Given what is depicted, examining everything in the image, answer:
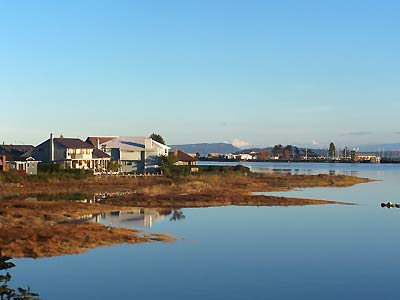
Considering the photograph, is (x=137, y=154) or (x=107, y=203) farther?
(x=137, y=154)

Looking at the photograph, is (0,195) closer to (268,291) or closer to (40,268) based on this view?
(40,268)

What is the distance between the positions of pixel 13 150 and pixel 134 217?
133ft

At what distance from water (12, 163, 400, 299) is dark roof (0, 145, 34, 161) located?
3825 cm

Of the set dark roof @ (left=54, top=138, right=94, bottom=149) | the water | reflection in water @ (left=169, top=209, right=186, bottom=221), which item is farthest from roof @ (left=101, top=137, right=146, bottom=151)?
the water

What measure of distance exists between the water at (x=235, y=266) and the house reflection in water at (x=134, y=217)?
3.63 ft

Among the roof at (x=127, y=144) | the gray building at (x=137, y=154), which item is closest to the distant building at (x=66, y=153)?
the gray building at (x=137, y=154)

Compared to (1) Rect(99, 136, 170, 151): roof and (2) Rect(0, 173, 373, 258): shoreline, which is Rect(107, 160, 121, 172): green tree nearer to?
(1) Rect(99, 136, 170, 151): roof

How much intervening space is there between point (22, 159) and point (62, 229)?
3941cm

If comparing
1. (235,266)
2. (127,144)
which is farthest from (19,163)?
(235,266)

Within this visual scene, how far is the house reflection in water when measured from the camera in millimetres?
31656

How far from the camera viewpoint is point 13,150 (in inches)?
2761

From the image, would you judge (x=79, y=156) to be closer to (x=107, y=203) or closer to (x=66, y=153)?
(x=66, y=153)

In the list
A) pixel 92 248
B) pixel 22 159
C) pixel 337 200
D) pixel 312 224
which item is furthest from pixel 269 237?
pixel 22 159

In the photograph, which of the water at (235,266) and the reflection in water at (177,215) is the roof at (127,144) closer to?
the reflection in water at (177,215)
